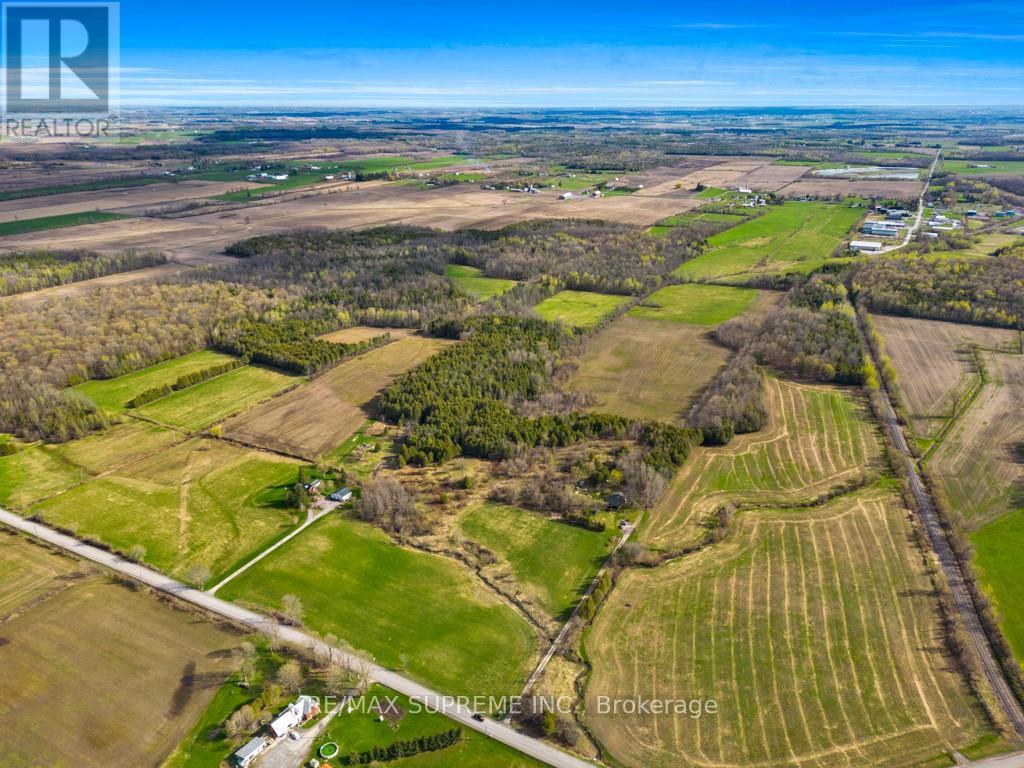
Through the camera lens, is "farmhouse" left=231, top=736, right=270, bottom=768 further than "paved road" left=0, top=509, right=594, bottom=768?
No

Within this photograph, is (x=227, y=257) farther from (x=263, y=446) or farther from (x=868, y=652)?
(x=868, y=652)

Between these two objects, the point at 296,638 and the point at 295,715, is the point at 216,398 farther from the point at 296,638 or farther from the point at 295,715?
the point at 295,715

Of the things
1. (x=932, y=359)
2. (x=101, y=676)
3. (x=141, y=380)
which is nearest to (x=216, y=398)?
(x=141, y=380)

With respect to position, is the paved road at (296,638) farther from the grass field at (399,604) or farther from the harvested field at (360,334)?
the harvested field at (360,334)

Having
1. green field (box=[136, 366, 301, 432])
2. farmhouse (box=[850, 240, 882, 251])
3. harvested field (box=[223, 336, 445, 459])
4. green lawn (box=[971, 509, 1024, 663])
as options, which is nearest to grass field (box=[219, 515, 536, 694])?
harvested field (box=[223, 336, 445, 459])

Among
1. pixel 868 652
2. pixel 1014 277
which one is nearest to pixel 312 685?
pixel 868 652

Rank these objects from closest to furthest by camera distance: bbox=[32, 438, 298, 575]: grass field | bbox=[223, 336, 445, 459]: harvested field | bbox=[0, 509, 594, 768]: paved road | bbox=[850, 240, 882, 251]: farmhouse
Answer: bbox=[0, 509, 594, 768]: paved road < bbox=[32, 438, 298, 575]: grass field < bbox=[223, 336, 445, 459]: harvested field < bbox=[850, 240, 882, 251]: farmhouse

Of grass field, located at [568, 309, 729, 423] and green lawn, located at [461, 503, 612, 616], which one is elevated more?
grass field, located at [568, 309, 729, 423]

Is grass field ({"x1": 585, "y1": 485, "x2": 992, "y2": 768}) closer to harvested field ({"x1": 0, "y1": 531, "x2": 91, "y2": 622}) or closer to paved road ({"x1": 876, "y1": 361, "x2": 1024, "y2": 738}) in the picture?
paved road ({"x1": 876, "y1": 361, "x2": 1024, "y2": 738})

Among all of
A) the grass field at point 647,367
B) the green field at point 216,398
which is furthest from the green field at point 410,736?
the green field at point 216,398
